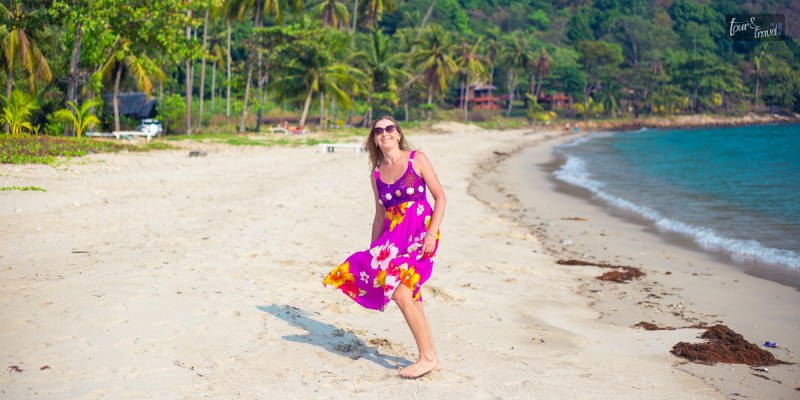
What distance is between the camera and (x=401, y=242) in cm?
448

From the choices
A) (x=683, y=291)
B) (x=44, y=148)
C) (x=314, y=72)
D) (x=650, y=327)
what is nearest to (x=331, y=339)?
(x=650, y=327)

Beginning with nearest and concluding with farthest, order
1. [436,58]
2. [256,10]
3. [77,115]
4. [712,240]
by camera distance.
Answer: [712,240] → [77,115] → [256,10] → [436,58]

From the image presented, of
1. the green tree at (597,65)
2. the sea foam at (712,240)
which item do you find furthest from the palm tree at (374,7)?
the green tree at (597,65)

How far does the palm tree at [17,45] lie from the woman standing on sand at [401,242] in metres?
22.3

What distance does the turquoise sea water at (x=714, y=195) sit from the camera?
1148 centimetres

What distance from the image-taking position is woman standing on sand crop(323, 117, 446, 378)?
445 cm

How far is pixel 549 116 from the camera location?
8444 cm

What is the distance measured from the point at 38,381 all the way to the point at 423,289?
356 centimetres

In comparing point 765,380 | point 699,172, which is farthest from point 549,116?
point 765,380

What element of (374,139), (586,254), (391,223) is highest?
(374,139)

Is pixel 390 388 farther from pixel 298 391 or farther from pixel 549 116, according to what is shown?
pixel 549 116

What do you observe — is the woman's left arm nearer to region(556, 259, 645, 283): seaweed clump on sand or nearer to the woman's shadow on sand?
the woman's shadow on sand

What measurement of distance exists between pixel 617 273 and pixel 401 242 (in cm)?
495

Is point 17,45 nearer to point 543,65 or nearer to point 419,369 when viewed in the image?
point 419,369
